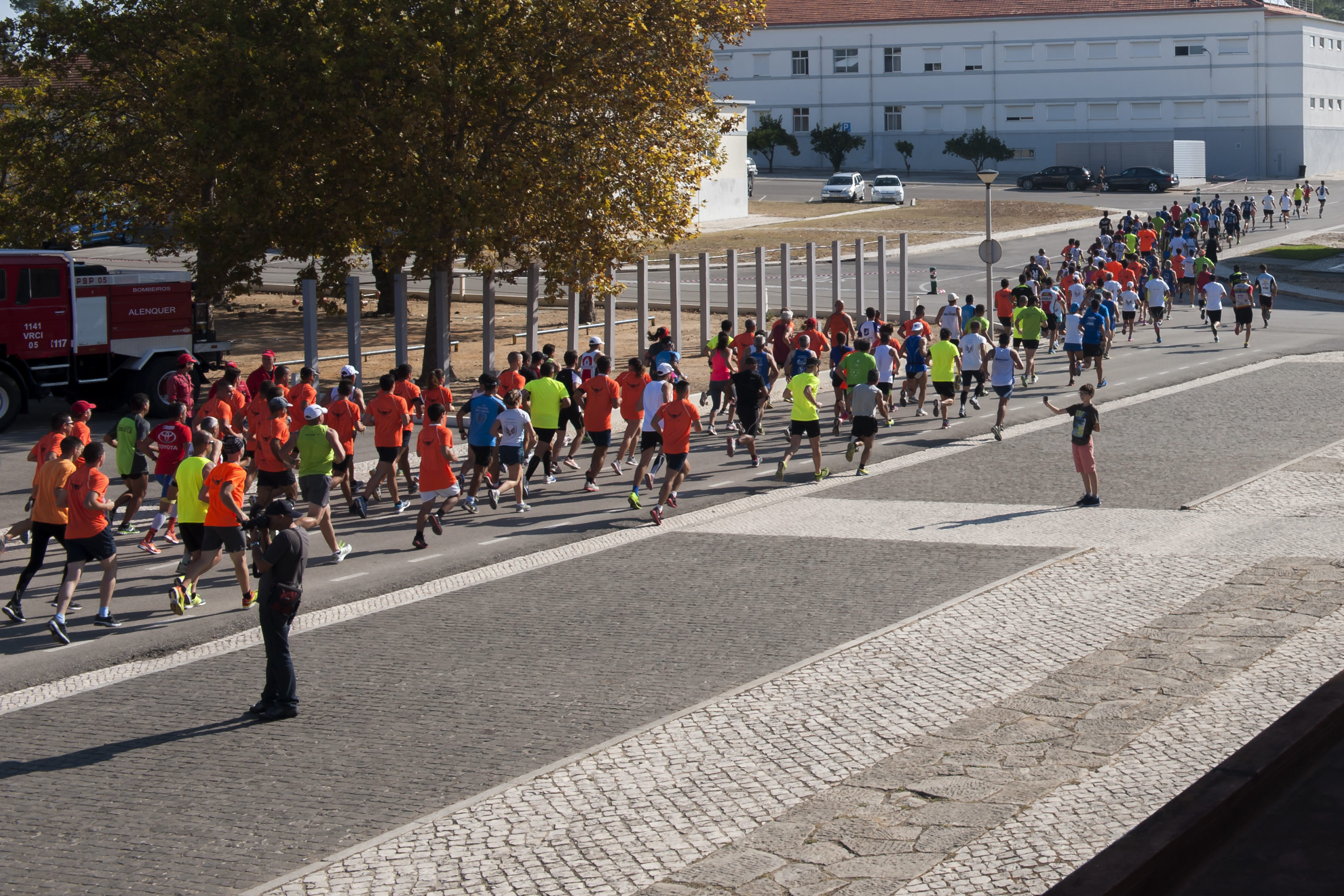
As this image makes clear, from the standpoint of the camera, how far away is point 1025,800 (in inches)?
309

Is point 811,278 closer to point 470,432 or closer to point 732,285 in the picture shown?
point 732,285

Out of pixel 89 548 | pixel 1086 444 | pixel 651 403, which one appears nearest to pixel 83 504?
pixel 89 548

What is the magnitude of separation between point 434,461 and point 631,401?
12.7ft

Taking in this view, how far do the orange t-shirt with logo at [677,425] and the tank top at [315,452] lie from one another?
3.78 meters

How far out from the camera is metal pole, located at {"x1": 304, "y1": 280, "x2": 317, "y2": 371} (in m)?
23.1

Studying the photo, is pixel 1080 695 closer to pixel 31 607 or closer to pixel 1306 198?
pixel 31 607

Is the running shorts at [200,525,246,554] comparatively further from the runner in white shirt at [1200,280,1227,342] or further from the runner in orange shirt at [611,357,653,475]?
the runner in white shirt at [1200,280,1227,342]

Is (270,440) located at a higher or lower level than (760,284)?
lower

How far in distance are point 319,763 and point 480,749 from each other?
959 mm

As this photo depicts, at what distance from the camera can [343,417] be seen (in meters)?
16.0

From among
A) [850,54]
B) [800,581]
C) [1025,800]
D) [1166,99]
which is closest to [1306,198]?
[1166,99]

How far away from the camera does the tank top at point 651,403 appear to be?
16.9 m

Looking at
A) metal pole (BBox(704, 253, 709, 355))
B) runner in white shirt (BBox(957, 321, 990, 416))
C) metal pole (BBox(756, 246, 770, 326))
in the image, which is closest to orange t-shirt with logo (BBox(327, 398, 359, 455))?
runner in white shirt (BBox(957, 321, 990, 416))

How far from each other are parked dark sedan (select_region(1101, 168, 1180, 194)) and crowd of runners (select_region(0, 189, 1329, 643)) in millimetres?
44847
